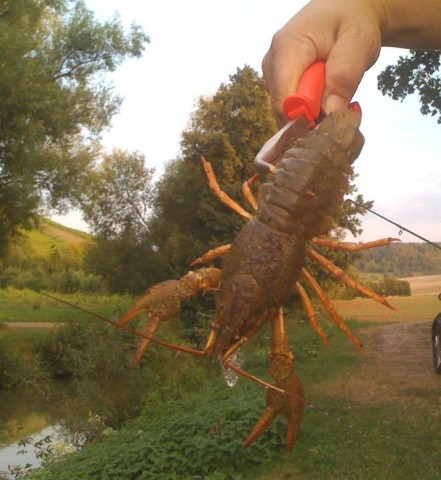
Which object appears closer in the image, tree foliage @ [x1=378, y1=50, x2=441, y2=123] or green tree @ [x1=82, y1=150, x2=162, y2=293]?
tree foliage @ [x1=378, y1=50, x2=441, y2=123]

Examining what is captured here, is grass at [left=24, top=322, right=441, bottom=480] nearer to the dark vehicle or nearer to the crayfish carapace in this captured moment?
the dark vehicle

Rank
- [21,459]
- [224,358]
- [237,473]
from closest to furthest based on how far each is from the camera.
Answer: [224,358] → [237,473] → [21,459]

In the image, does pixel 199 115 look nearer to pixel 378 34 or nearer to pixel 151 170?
pixel 151 170

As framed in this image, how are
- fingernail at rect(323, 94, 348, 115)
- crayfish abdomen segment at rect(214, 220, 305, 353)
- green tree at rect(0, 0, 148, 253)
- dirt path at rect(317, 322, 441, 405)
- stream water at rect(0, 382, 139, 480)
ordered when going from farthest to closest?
green tree at rect(0, 0, 148, 253), stream water at rect(0, 382, 139, 480), dirt path at rect(317, 322, 441, 405), fingernail at rect(323, 94, 348, 115), crayfish abdomen segment at rect(214, 220, 305, 353)

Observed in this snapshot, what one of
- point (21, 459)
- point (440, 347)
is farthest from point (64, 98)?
point (440, 347)

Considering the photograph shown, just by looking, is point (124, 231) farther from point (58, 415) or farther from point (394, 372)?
point (394, 372)

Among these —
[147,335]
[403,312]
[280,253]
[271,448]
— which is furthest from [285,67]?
[403,312]

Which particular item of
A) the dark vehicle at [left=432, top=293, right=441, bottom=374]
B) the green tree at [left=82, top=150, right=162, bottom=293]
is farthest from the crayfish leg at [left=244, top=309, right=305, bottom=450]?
the green tree at [left=82, top=150, right=162, bottom=293]
